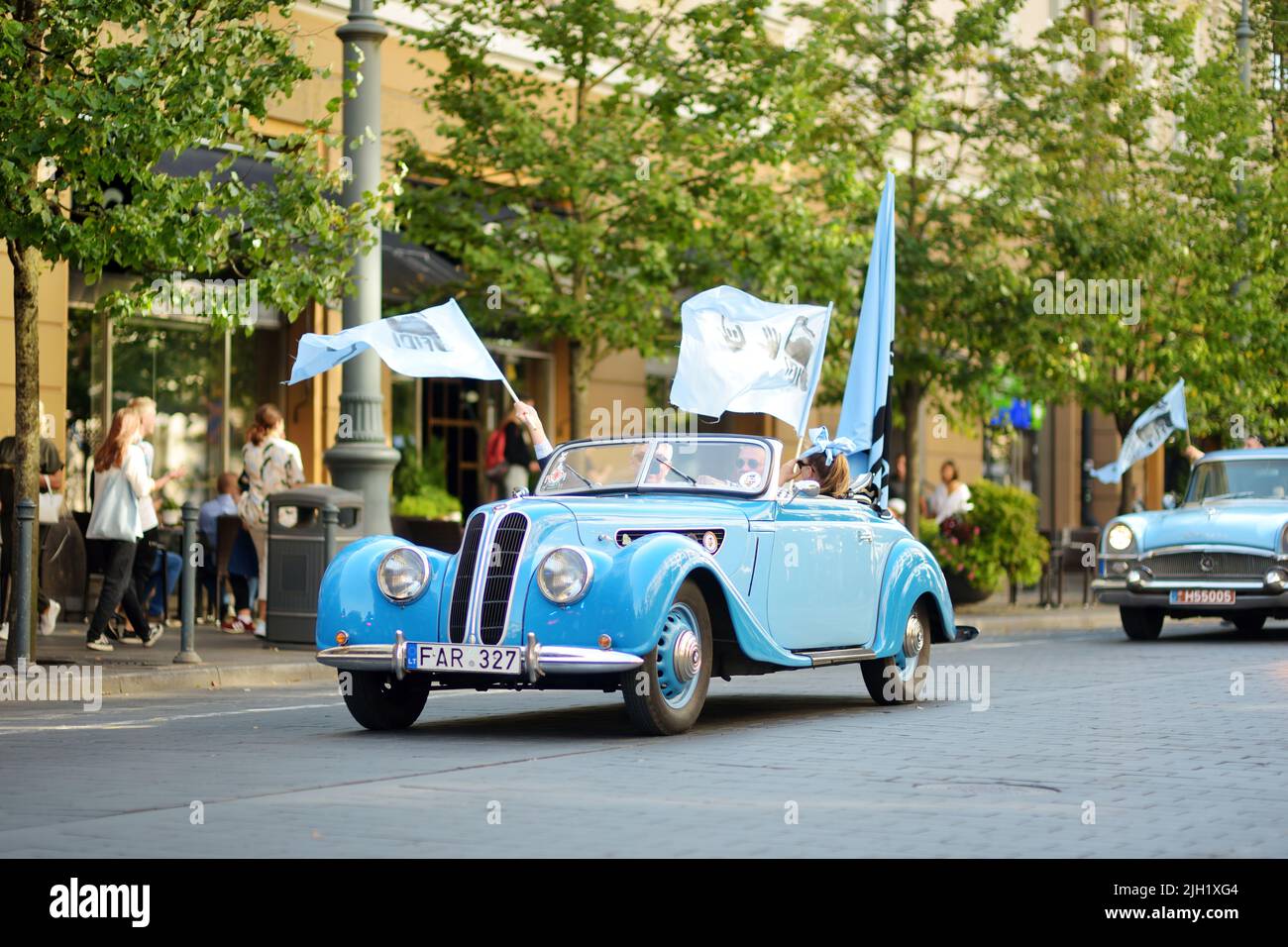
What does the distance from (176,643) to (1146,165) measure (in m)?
19.1

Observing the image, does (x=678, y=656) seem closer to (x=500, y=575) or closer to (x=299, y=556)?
(x=500, y=575)

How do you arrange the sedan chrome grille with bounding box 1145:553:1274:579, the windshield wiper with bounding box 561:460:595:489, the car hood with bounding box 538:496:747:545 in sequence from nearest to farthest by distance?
the car hood with bounding box 538:496:747:545, the windshield wiper with bounding box 561:460:595:489, the sedan chrome grille with bounding box 1145:553:1274:579

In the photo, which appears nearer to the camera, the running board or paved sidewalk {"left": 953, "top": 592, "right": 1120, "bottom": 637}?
the running board

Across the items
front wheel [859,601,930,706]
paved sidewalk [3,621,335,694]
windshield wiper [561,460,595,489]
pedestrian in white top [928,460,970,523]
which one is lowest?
paved sidewalk [3,621,335,694]

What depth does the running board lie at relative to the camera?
35.6 feet

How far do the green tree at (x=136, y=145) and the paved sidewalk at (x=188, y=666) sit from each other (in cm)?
91

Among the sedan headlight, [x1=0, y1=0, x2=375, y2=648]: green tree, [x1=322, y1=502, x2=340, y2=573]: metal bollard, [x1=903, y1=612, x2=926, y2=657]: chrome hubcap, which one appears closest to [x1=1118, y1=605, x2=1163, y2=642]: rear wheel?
the sedan headlight

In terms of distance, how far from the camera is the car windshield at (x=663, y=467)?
1095 centimetres

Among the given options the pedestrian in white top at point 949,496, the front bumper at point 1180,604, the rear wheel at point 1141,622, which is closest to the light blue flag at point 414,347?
the front bumper at point 1180,604

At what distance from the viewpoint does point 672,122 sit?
1925cm

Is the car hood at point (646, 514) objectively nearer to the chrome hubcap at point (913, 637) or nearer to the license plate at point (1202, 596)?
the chrome hubcap at point (913, 637)

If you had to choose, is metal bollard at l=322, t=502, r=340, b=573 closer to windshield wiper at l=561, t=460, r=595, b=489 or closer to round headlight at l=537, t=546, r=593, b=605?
windshield wiper at l=561, t=460, r=595, b=489

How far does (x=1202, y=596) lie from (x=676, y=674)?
387 inches

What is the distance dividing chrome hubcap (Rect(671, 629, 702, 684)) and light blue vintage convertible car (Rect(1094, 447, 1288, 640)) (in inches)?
376
